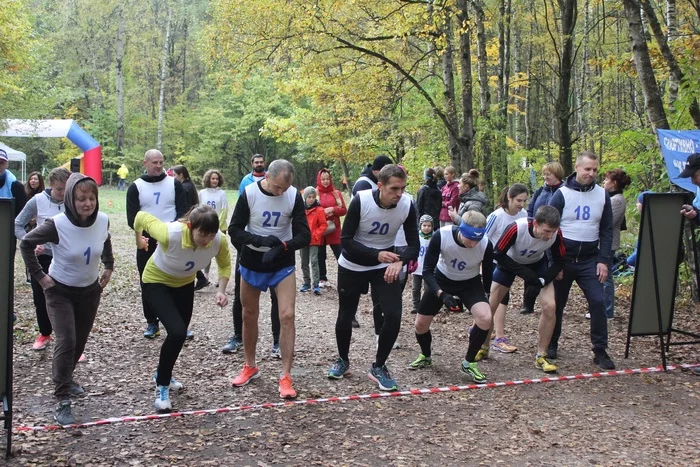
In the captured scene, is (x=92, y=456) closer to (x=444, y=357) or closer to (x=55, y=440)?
(x=55, y=440)

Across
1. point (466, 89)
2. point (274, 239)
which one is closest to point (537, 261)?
point (274, 239)

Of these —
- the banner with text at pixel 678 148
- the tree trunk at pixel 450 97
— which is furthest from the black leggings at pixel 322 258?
the banner with text at pixel 678 148

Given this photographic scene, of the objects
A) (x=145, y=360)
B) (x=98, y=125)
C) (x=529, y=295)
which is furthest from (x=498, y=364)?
(x=98, y=125)

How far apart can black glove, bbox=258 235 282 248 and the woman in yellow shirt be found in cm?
34

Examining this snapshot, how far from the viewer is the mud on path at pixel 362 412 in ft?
14.4

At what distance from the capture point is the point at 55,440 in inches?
177

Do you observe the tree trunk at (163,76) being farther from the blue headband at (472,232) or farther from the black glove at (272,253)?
the blue headband at (472,232)

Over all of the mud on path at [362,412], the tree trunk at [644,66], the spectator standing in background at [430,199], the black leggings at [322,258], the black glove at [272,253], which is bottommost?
the mud on path at [362,412]

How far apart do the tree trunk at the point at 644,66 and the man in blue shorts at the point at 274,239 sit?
5.53m

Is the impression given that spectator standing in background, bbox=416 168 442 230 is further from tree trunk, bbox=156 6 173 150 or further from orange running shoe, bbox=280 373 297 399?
tree trunk, bbox=156 6 173 150

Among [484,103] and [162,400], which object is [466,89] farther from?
[162,400]

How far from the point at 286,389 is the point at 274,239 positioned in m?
1.37

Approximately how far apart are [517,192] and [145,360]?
15.6 feet

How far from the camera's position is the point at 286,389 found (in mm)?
5562
